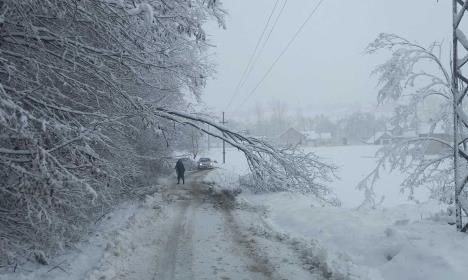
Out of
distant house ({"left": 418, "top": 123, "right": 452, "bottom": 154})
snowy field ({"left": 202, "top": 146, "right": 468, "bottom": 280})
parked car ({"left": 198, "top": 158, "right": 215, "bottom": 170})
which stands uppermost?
distant house ({"left": 418, "top": 123, "right": 452, "bottom": 154})

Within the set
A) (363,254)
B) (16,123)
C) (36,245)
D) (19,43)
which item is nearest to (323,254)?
(363,254)

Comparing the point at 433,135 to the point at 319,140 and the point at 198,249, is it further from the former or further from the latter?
the point at 319,140

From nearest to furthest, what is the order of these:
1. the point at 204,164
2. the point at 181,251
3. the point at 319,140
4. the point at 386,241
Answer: the point at 386,241 < the point at 181,251 < the point at 204,164 < the point at 319,140

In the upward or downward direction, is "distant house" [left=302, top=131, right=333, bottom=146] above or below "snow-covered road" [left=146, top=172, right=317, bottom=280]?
above

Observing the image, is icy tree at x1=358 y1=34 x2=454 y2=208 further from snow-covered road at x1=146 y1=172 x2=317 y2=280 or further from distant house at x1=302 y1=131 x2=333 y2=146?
distant house at x1=302 y1=131 x2=333 y2=146

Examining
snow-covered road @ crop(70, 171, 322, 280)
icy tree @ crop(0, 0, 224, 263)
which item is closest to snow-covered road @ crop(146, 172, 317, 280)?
snow-covered road @ crop(70, 171, 322, 280)

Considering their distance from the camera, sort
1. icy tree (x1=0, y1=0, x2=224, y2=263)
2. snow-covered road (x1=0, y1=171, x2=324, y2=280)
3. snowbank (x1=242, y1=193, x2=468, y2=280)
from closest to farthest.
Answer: icy tree (x1=0, y1=0, x2=224, y2=263) < snowbank (x1=242, y1=193, x2=468, y2=280) < snow-covered road (x1=0, y1=171, x2=324, y2=280)

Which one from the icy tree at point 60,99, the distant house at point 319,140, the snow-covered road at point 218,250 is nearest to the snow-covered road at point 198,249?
the snow-covered road at point 218,250

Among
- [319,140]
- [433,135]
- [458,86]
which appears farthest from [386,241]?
[319,140]

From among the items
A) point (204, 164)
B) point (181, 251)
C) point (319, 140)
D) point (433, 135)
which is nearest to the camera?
point (181, 251)

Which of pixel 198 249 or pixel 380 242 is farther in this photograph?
pixel 198 249

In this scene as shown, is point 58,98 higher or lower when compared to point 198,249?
higher

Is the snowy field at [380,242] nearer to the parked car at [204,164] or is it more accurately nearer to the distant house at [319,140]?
the parked car at [204,164]

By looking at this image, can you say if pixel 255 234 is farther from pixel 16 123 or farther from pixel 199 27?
pixel 16 123
